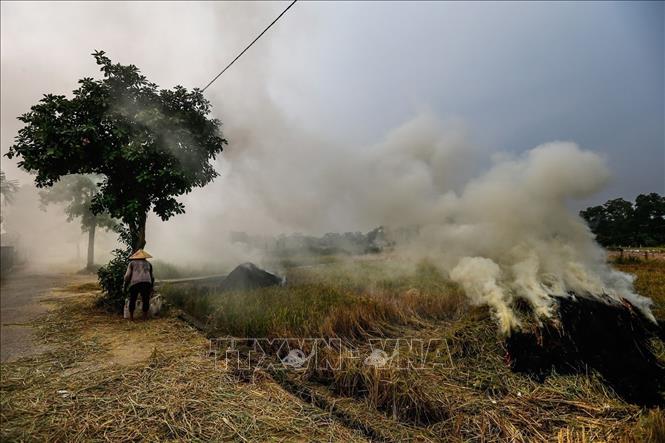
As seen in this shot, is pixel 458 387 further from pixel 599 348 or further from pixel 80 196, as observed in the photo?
pixel 80 196

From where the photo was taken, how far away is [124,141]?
8.04 metres

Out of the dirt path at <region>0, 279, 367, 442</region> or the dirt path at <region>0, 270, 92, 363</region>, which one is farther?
the dirt path at <region>0, 270, 92, 363</region>

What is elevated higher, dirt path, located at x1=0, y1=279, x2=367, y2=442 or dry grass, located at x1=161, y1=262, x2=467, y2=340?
dry grass, located at x1=161, y1=262, x2=467, y2=340

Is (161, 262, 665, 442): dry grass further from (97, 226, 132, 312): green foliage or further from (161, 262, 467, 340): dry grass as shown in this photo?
(97, 226, 132, 312): green foliage

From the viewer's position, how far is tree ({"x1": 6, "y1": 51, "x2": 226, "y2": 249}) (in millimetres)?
7395

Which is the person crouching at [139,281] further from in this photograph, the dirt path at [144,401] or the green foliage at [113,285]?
the dirt path at [144,401]

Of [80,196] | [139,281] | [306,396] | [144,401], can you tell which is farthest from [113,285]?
[80,196]

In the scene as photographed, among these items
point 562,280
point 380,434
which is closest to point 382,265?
point 562,280

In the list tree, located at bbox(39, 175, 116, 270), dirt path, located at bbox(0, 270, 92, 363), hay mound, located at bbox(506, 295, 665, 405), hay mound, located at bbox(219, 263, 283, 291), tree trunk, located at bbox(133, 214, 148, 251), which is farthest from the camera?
tree, located at bbox(39, 175, 116, 270)

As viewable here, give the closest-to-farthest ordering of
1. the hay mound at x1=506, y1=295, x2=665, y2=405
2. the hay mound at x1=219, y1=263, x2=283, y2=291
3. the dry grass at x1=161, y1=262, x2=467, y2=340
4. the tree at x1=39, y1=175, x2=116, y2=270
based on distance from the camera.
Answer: the hay mound at x1=506, y1=295, x2=665, y2=405, the dry grass at x1=161, y1=262, x2=467, y2=340, the hay mound at x1=219, y1=263, x2=283, y2=291, the tree at x1=39, y1=175, x2=116, y2=270

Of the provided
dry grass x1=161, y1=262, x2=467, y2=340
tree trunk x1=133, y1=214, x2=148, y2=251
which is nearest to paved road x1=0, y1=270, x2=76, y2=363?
tree trunk x1=133, y1=214, x2=148, y2=251

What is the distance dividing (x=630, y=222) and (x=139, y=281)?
40.3 ft

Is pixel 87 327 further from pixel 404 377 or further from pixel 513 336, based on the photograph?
pixel 513 336

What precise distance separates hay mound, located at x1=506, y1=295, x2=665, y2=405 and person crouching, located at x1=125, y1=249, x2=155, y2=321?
7518mm
